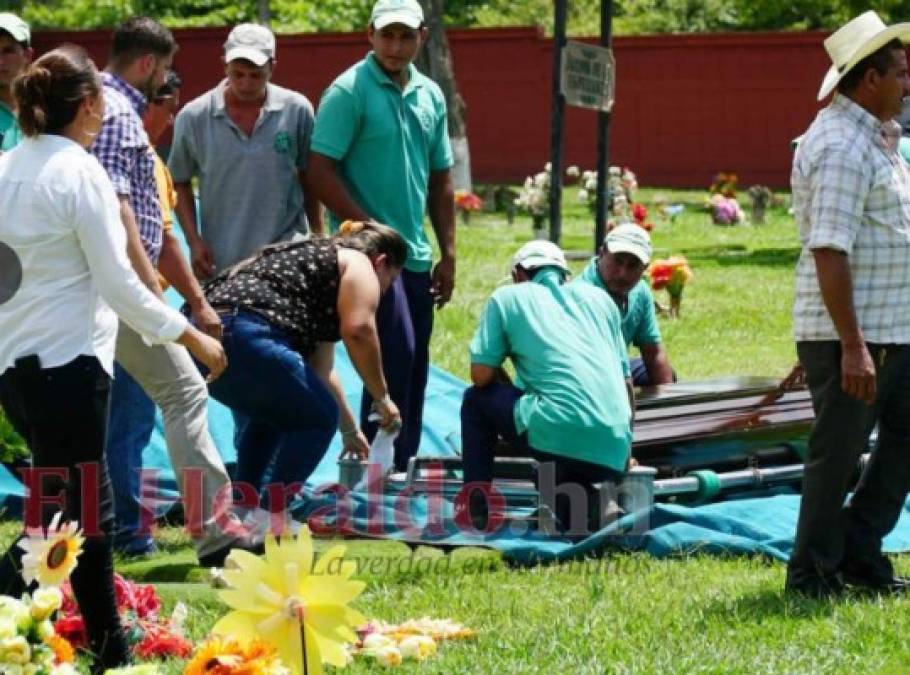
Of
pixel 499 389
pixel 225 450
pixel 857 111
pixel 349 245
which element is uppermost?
pixel 857 111

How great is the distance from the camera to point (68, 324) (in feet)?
15.6

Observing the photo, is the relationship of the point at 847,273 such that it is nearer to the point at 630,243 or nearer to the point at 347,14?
the point at 630,243

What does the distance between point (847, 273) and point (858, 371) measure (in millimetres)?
281

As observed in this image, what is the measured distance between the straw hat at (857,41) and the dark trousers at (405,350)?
2.29m

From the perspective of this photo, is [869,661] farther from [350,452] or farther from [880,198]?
[350,452]

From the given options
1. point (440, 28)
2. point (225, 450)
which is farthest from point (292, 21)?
point (225, 450)

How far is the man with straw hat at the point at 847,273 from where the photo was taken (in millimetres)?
5566

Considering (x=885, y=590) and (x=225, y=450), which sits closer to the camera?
(x=885, y=590)

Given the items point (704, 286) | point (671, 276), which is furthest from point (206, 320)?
point (704, 286)

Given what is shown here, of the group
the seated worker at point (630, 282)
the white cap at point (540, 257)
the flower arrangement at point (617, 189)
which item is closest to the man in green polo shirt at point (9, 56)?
the white cap at point (540, 257)

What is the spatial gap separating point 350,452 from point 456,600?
1.52 m

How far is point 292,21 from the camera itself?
1507 inches

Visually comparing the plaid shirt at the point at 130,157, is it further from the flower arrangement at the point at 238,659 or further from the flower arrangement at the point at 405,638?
the flower arrangement at the point at 238,659

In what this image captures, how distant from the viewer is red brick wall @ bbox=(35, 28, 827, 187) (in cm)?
2997
